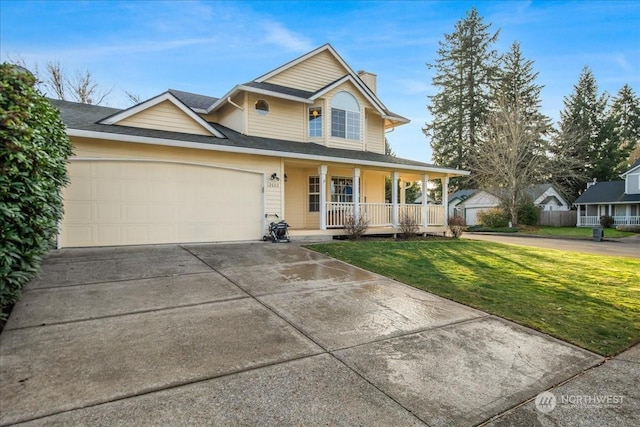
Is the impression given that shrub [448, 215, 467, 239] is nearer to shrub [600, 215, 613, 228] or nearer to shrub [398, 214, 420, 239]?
shrub [398, 214, 420, 239]

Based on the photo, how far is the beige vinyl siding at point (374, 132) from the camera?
587 inches

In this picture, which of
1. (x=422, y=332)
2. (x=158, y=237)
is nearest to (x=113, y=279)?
(x=158, y=237)

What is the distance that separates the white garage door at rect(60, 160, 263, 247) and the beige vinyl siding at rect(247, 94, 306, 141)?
3015 mm

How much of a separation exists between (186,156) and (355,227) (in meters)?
5.86

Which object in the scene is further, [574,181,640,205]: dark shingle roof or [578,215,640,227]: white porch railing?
[574,181,640,205]: dark shingle roof

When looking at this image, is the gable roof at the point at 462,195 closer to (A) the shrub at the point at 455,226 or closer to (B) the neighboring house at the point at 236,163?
(B) the neighboring house at the point at 236,163

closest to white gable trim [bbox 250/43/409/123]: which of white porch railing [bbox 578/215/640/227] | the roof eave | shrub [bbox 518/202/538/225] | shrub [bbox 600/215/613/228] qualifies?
the roof eave

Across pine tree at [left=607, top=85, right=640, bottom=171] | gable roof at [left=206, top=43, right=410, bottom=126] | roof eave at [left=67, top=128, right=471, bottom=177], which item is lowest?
roof eave at [left=67, top=128, right=471, bottom=177]

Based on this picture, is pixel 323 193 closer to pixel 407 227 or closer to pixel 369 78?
pixel 407 227

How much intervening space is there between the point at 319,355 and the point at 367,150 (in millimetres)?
12635

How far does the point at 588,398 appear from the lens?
2568mm

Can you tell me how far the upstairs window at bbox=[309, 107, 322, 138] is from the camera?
13359mm

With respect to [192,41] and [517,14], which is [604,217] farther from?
[192,41]

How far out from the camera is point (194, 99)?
1492 cm
